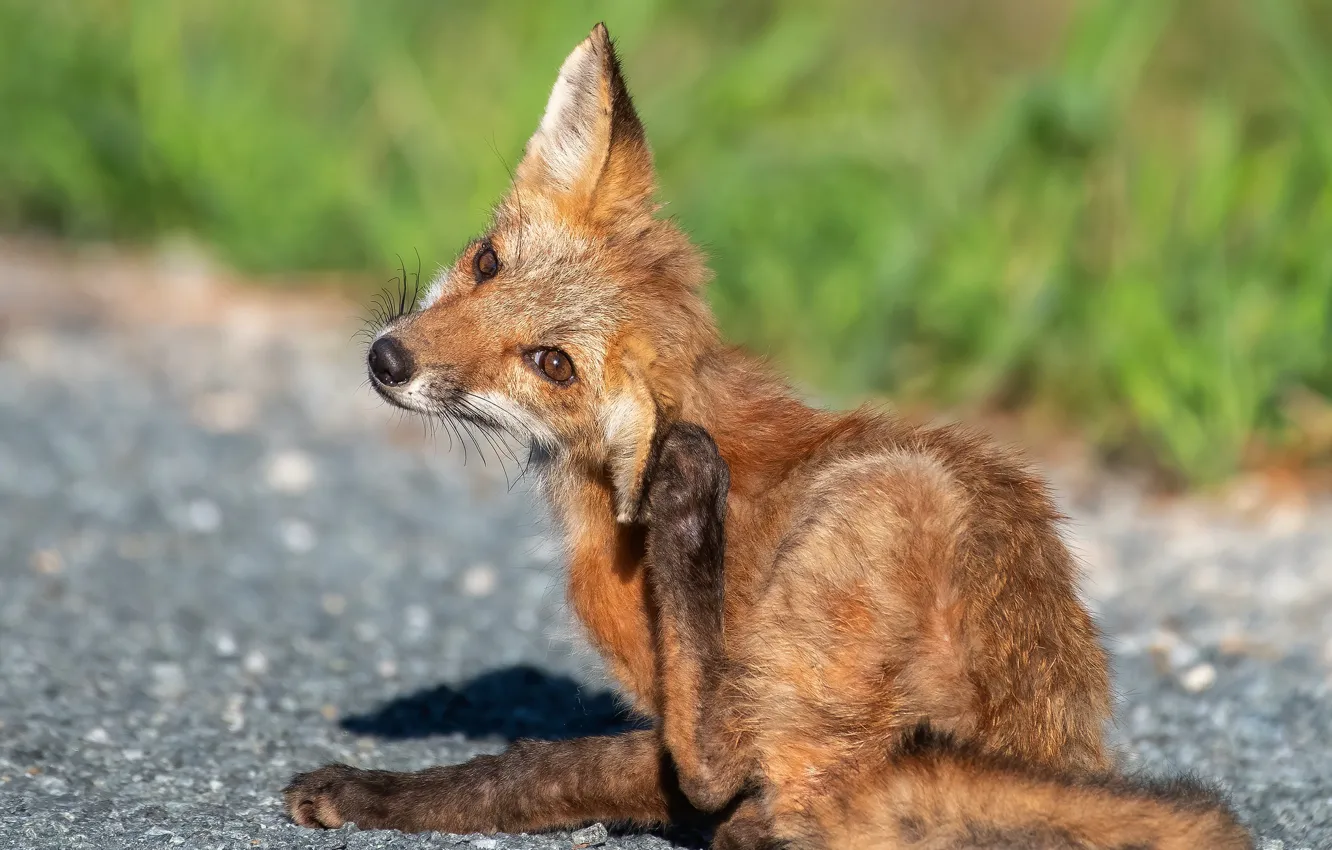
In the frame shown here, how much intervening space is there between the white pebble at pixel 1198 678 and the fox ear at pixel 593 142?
3.37m

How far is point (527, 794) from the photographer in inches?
182

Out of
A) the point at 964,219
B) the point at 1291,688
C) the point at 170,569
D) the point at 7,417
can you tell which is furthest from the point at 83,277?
the point at 1291,688

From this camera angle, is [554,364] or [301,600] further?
[301,600]

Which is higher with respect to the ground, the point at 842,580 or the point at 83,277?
the point at 83,277

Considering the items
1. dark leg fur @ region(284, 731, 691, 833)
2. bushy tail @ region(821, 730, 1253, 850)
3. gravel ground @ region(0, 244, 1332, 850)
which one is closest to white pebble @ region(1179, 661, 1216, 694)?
gravel ground @ region(0, 244, 1332, 850)

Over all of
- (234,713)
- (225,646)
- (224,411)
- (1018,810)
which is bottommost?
(1018,810)

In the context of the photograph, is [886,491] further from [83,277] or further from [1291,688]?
[83,277]

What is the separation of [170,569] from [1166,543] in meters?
5.35

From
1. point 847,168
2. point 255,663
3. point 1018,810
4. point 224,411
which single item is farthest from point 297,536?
point 1018,810

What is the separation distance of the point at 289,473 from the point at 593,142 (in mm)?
4989

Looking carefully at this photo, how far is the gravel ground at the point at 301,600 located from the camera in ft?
17.3

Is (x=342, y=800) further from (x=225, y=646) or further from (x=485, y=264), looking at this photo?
(x=225, y=646)

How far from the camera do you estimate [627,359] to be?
4.48 meters

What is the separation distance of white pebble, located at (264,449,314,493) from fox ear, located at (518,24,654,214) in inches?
180
